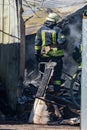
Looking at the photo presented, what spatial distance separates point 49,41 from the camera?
10836 millimetres

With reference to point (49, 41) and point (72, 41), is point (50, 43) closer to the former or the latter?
point (49, 41)

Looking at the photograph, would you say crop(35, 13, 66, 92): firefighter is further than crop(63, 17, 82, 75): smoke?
No

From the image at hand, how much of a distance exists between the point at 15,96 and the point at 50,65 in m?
1.01

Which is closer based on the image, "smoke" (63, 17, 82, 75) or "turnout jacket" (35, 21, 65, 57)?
"turnout jacket" (35, 21, 65, 57)

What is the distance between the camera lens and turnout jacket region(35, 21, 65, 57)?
10820 millimetres

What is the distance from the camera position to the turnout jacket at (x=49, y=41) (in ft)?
35.5

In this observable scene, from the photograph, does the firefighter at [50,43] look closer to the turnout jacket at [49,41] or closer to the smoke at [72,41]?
the turnout jacket at [49,41]

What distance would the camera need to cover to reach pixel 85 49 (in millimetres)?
4234

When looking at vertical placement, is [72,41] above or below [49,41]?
below

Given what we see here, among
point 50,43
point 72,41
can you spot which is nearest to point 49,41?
point 50,43

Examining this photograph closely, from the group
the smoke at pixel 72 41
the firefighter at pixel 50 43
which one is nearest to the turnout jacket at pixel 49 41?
the firefighter at pixel 50 43

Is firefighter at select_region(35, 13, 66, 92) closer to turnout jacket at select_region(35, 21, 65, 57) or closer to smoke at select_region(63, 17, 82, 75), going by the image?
turnout jacket at select_region(35, 21, 65, 57)

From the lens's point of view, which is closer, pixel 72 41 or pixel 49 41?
pixel 49 41

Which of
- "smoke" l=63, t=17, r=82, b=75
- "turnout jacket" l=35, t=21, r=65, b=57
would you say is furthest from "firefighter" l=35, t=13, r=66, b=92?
"smoke" l=63, t=17, r=82, b=75
